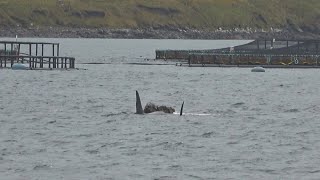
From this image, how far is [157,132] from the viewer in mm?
69250

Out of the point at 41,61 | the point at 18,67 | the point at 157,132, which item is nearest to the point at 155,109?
the point at 157,132

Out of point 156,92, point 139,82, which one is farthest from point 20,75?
point 156,92

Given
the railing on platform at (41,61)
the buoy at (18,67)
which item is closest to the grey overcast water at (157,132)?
the buoy at (18,67)

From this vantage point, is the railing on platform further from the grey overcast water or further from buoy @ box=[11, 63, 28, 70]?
the grey overcast water

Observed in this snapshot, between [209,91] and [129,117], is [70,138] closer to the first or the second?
[129,117]

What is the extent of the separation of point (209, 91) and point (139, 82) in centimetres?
1938

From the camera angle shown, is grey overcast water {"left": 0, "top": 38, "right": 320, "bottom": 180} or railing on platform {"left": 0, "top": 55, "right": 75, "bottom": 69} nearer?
grey overcast water {"left": 0, "top": 38, "right": 320, "bottom": 180}

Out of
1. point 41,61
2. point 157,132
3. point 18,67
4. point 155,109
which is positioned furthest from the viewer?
point 41,61

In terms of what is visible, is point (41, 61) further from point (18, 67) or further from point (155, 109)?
point (155, 109)

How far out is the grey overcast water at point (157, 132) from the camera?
5403cm

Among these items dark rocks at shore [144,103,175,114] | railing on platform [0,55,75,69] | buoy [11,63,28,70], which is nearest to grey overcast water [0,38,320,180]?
dark rocks at shore [144,103,175,114]

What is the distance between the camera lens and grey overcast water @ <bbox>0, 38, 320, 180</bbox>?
54.0 metres

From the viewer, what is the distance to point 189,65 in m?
180

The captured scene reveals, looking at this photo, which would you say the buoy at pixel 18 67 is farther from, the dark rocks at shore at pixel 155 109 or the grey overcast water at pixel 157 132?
the dark rocks at shore at pixel 155 109
